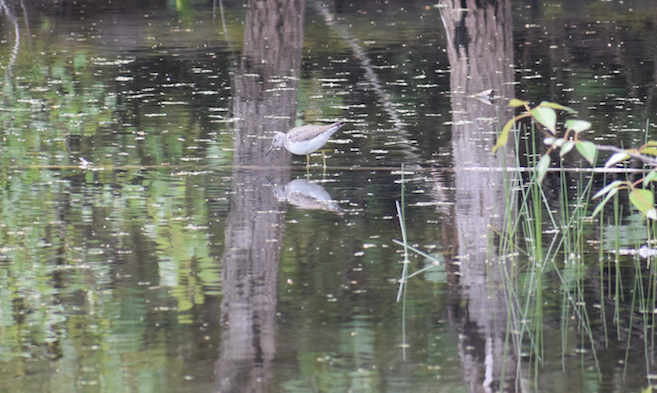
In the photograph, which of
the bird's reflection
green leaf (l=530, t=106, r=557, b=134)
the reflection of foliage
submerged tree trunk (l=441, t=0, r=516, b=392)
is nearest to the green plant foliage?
A: green leaf (l=530, t=106, r=557, b=134)

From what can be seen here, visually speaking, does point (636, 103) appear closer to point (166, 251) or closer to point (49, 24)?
point (166, 251)

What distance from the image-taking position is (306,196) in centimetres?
811

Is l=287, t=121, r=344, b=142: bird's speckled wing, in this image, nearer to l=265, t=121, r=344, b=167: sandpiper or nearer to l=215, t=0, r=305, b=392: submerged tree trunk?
l=265, t=121, r=344, b=167: sandpiper

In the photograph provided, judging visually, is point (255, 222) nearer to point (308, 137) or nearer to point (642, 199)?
point (308, 137)

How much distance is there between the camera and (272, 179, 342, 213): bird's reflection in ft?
25.6

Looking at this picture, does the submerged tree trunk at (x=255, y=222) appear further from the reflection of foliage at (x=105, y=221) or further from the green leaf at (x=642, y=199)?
the green leaf at (x=642, y=199)

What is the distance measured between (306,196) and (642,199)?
3.90 m

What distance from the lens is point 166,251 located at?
661 cm

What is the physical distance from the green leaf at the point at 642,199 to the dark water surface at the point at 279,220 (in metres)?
0.69

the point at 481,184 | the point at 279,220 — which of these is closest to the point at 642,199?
the point at 279,220

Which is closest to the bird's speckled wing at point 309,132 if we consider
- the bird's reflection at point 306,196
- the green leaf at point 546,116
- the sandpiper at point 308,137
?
the sandpiper at point 308,137

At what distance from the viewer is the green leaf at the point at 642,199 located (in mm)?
4422

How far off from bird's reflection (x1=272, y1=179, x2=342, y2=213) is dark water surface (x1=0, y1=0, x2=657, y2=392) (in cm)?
3

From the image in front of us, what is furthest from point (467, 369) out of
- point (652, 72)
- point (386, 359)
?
point (652, 72)
